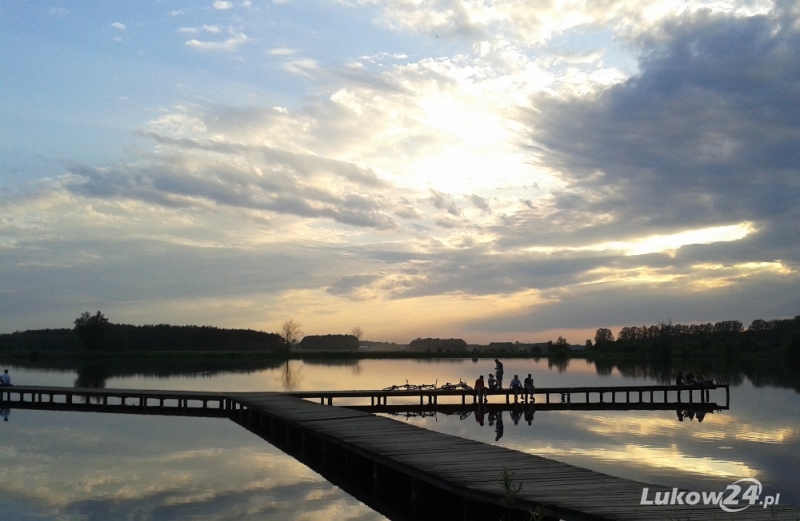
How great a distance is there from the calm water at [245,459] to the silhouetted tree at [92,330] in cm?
6960

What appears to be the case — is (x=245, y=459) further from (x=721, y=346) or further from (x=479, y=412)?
(x=721, y=346)

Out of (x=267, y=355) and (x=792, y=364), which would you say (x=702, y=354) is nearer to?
(x=792, y=364)

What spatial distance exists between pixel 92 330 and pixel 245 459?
83.9 m

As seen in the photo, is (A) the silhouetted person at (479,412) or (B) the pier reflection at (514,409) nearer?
(A) the silhouetted person at (479,412)

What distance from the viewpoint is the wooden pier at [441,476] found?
27.5 feet

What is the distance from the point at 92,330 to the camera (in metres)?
94.2

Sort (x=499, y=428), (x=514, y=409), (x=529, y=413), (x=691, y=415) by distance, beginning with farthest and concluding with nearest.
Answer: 1. (x=514, y=409)
2. (x=691, y=415)
3. (x=529, y=413)
4. (x=499, y=428)

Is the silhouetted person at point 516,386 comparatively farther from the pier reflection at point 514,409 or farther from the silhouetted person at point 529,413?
the silhouetted person at point 529,413

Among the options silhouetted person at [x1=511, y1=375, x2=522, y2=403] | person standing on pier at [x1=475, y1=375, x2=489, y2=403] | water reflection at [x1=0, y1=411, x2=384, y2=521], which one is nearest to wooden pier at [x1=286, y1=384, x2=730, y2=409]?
silhouetted person at [x1=511, y1=375, x2=522, y2=403]

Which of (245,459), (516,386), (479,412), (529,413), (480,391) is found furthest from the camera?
(480,391)

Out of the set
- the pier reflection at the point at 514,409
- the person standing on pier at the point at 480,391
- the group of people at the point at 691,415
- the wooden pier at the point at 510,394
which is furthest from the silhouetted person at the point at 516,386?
the group of people at the point at 691,415

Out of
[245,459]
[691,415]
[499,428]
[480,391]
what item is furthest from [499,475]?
[691,415]

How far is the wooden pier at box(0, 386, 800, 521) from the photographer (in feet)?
27.5

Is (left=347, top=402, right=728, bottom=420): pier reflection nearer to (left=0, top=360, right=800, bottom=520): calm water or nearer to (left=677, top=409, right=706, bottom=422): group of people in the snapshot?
(left=677, top=409, right=706, bottom=422): group of people
